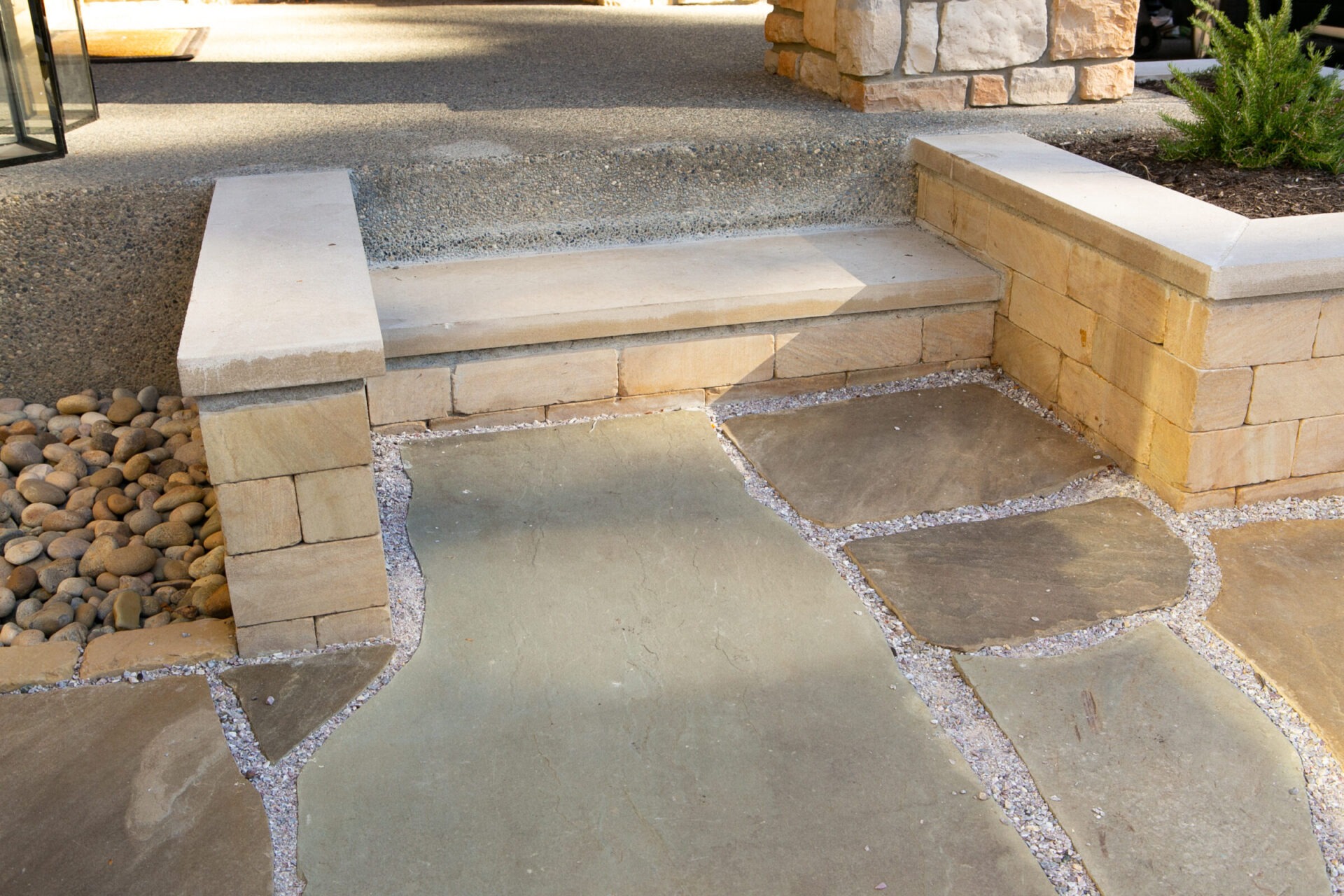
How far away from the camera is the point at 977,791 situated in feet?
A: 5.53

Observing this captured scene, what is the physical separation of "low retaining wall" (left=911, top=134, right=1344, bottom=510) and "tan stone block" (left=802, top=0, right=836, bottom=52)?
1.15m

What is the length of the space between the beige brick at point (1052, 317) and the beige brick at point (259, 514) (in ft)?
5.93

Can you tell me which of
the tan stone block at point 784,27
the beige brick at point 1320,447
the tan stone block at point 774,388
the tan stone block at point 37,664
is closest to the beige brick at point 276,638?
the tan stone block at point 37,664

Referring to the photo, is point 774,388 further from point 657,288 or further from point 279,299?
point 279,299

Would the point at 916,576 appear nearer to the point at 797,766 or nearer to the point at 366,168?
the point at 797,766

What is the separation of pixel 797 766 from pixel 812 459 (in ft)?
3.23

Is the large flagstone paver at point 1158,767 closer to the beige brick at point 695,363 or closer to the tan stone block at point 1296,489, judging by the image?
the tan stone block at point 1296,489

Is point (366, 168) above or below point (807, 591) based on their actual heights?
above

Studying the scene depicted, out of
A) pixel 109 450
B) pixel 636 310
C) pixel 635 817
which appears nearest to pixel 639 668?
pixel 635 817

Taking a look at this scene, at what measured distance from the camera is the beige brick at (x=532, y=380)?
2.69 m

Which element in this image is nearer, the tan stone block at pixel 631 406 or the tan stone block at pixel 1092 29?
the tan stone block at pixel 631 406

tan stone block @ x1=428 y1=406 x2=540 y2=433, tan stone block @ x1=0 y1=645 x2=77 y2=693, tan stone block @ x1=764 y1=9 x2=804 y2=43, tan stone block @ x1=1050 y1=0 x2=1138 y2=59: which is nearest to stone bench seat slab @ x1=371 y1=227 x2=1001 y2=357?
tan stone block @ x1=428 y1=406 x2=540 y2=433

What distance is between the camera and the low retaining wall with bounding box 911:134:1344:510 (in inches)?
89.7

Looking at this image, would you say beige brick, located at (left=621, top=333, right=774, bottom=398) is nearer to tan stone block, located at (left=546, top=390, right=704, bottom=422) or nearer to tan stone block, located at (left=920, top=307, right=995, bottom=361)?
tan stone block, located at (left=546, top=390, right=704, bottom=422)
